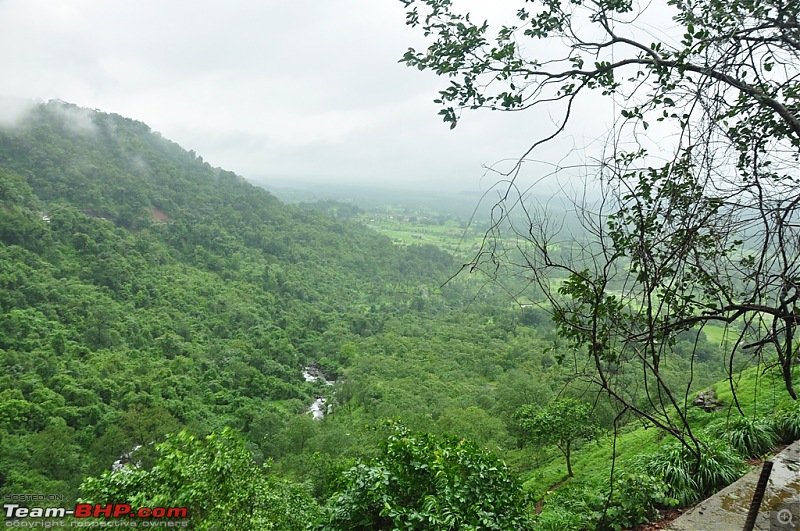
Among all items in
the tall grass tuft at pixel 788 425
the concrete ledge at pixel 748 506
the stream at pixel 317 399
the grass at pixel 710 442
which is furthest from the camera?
the stream at pixel 317 399

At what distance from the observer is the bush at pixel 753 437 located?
433 centimetres

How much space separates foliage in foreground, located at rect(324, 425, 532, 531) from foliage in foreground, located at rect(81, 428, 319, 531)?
2.22m

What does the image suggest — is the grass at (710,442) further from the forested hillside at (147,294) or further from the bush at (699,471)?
the forested hillside at (147,294)

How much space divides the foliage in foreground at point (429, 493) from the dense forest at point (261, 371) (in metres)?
0.02

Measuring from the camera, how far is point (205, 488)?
17.1ft

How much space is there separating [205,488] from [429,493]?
134 inches

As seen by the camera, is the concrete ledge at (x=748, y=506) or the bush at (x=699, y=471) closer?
the concrete ledge at (x=748, y=506)

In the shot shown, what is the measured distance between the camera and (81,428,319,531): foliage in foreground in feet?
15.8

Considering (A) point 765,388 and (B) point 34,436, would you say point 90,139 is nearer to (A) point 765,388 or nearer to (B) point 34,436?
(B) point 34,436

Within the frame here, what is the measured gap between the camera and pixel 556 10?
8.71 feet

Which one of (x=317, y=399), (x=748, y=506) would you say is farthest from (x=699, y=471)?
(x=317, y=399)

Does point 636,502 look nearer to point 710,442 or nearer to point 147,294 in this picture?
point 710,442

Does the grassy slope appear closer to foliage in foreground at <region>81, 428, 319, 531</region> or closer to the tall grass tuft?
the tall grass tuft

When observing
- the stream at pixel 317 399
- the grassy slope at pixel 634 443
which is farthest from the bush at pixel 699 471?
the stream at pixel 317 399
